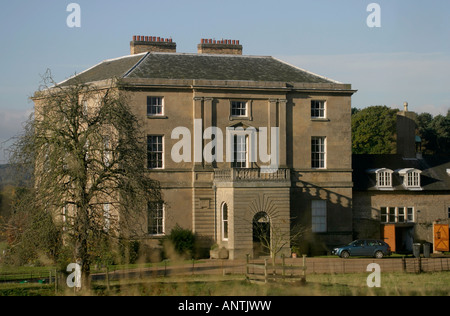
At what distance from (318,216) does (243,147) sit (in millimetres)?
6735

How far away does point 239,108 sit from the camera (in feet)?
154

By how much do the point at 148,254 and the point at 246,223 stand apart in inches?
241

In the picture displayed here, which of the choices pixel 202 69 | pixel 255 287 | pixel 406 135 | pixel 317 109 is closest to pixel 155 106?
pixel 202 69

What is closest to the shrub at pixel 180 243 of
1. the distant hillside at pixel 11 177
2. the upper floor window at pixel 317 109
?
the upper floor window at pixel 317 109

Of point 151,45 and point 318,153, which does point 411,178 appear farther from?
point 151,45

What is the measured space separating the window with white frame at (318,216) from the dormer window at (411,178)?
697 cm

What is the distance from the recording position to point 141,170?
3061 cm

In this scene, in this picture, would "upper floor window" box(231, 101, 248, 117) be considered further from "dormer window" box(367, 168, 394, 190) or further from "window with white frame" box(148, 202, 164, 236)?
"dormer window" box(367, 168, 394, 190)

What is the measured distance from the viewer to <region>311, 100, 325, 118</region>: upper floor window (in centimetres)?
4869

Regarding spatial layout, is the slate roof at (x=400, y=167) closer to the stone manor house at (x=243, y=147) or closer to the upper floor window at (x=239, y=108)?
the stone manor house at (x=243, y=147)

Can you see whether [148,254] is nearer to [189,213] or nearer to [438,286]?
[189,213]

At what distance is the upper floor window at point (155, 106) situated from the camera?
149 ft

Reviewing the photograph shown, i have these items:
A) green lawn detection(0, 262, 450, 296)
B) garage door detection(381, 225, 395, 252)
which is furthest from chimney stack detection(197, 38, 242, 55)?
green lawn detection(0, 262, 450, 296)

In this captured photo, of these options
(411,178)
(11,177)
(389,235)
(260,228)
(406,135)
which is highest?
(406,135)
